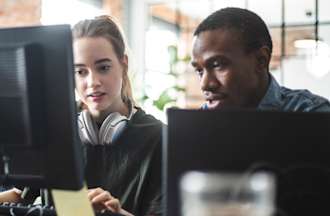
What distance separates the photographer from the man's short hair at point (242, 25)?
119 cm

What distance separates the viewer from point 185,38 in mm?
5664

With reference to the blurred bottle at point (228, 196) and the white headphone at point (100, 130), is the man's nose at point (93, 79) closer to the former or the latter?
the white headphone at point (100, 130)

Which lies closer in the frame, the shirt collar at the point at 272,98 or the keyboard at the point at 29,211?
the keyboard at the point at 29,211

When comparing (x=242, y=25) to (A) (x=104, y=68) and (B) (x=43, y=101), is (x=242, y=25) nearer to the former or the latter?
(A) (x=104, y=68)

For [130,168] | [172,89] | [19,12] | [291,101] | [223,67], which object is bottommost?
[172,89]

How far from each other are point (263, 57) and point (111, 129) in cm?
43

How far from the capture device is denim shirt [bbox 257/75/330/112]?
121 cm

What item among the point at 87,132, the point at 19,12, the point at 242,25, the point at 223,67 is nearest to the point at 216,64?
the point at 223,67

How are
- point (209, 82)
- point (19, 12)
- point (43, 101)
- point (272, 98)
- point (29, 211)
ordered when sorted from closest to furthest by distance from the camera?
point (43, 101)
point (29, 211)
point (209, 82)
point (272, 98)
point (19, 12)

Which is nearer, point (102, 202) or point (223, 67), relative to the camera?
point (102, 202)

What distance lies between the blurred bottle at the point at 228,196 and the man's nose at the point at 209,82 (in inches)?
22.4

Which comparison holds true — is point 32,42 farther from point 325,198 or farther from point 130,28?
point 130,28

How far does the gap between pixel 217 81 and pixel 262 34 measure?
21 centimetres

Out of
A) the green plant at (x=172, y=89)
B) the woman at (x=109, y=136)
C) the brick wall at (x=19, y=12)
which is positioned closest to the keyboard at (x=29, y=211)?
the woman at (x=109, y=136)
